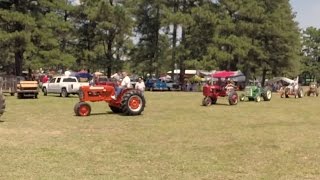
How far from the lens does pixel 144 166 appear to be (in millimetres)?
9867

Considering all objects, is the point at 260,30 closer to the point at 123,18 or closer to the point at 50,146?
the point at 123,18

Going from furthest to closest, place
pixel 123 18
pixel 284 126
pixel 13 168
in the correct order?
pixel 123 18
pixel 284 126
pixel 13 168

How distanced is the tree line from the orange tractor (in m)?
26.6

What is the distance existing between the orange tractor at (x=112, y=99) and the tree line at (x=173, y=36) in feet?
87.1

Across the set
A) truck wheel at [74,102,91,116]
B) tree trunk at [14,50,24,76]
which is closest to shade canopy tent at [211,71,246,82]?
tree trunk at [14,50,24,76]

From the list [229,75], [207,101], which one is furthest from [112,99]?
[229,75]

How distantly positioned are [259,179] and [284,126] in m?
8.92

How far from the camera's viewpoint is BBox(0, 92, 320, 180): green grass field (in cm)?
935

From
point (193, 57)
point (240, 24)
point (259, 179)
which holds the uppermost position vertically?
point (240, 24)

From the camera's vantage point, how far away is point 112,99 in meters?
21.3

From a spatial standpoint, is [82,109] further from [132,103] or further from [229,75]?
[229,75]

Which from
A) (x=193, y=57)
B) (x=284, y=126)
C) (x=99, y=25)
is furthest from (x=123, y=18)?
(x=284, y=126)

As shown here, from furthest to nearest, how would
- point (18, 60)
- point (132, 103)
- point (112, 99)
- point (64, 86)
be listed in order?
point (18, 60) < point (64, 86) < point (112, 99) < point (132, 103)

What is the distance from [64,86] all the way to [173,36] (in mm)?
22730
